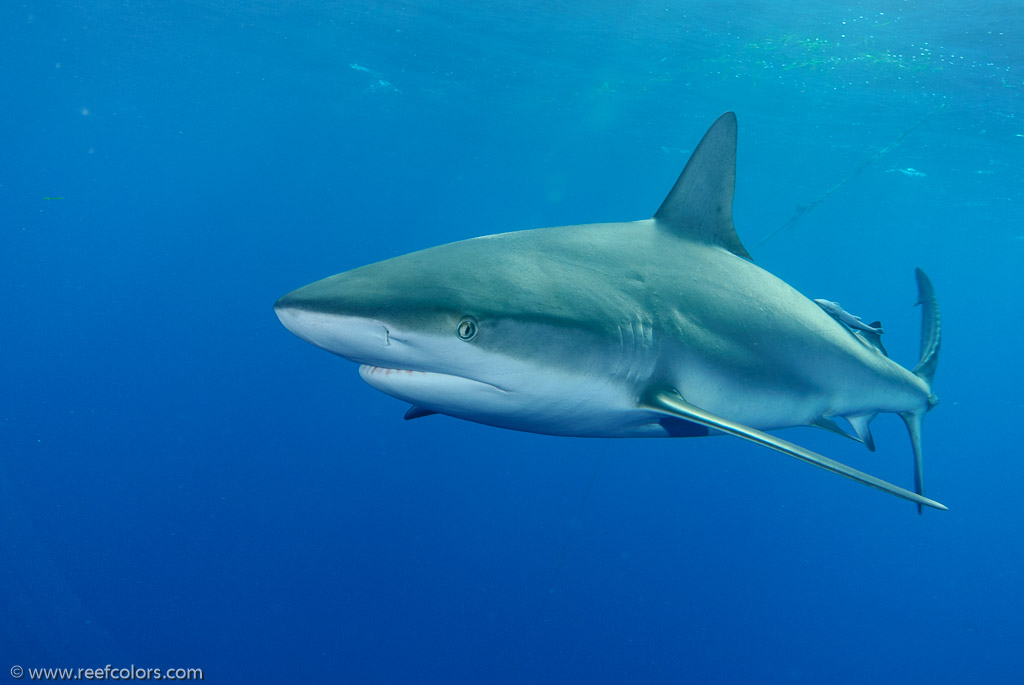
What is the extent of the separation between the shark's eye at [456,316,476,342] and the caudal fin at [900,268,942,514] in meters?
4.52

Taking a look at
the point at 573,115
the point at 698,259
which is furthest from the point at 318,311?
the point at 573,115

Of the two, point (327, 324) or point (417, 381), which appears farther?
point (417, 381)

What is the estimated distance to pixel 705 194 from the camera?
3705 millimetres

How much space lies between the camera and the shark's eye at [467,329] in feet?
6.63

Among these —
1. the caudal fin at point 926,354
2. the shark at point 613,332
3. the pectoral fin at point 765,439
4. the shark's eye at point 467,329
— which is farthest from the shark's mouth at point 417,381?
the caudal fin at point 926,354

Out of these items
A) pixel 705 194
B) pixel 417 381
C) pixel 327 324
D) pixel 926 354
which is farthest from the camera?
pixel 926 354

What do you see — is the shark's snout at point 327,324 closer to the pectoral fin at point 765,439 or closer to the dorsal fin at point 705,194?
the pectoral fin at point 765,439

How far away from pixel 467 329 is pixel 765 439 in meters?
1.14

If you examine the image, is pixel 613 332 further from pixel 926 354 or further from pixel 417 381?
pixel 926 354

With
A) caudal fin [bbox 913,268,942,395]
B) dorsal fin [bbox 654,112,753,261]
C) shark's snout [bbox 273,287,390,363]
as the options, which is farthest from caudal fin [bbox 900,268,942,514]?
shark's snout [bbox 273,287,390,363]

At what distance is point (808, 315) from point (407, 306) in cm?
287

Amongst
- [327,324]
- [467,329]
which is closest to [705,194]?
[467,329]

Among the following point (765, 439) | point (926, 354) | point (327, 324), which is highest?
point (926, 354)

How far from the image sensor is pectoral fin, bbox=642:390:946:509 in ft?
6.59
